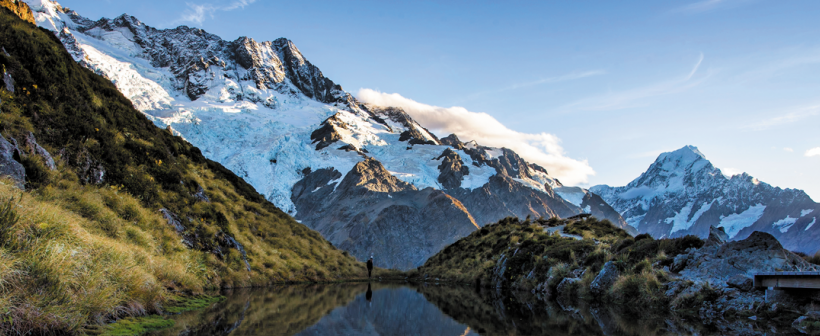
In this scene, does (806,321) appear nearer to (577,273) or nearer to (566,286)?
(566,286)

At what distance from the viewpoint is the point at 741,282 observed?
11578 mm

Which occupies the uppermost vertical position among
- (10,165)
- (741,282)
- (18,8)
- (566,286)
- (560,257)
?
(18,8)

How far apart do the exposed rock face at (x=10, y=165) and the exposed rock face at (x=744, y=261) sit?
17.8m

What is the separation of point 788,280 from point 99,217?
1710 cm

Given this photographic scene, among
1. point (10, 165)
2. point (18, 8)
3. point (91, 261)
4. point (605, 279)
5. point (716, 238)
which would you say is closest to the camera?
point (91, 261)

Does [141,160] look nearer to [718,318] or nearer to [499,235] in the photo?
[718,318]

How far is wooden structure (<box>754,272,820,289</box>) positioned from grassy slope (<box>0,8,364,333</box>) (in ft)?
44.5

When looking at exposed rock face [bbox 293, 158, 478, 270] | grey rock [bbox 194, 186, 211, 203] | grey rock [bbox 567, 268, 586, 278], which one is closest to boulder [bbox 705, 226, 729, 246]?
grey rock [bbox 567, 268, 586, 278]

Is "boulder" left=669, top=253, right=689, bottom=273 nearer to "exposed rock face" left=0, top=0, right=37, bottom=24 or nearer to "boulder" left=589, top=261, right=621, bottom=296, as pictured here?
"boulder" left=589, top=261, right=621, bottom=296

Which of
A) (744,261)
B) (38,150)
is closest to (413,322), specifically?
(744,261)

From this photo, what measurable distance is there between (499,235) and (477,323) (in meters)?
27.9

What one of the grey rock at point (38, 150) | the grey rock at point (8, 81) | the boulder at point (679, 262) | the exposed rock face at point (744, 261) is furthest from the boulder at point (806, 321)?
the grey rock at point (8, 81)

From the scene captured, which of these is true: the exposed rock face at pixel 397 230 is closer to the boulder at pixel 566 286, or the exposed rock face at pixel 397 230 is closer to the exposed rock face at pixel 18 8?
the exposed rock face at pixel 18 8

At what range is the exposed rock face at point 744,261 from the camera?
1163 cm
